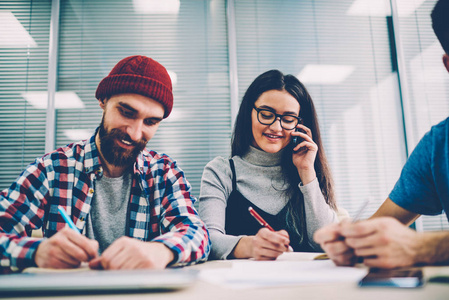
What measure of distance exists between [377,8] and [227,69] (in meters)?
1.58

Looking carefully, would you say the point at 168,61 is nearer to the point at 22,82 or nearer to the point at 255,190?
the point at 22,82

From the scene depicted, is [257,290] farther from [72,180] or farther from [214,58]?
[214,58]

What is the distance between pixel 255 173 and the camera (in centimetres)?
146

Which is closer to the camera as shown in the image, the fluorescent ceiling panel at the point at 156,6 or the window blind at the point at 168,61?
the window blind at the point at 168,61

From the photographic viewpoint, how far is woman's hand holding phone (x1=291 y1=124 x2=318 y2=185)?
139 cm

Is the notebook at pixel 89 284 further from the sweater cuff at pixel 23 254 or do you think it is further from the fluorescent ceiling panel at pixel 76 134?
the fluorescent ceiling panel at pixel 76 134

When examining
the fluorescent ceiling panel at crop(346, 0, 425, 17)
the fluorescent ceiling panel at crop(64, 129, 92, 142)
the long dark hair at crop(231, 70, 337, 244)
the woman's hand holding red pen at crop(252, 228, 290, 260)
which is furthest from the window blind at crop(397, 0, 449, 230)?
the fluorescent ceiling panel at crop(64, 129, 92, 142)

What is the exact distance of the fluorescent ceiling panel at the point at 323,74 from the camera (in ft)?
9.01

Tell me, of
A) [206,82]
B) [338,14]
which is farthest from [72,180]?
[338,14]

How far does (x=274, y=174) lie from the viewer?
149 cm

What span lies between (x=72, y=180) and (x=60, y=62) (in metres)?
1.92

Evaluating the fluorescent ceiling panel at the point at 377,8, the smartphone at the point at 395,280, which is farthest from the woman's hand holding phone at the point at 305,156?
the fluorescent ceiling panel at the point at 377,8

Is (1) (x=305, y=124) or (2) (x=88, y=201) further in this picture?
(1) (x=305, y=124)

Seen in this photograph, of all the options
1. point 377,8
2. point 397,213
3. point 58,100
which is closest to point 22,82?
point 58,100
